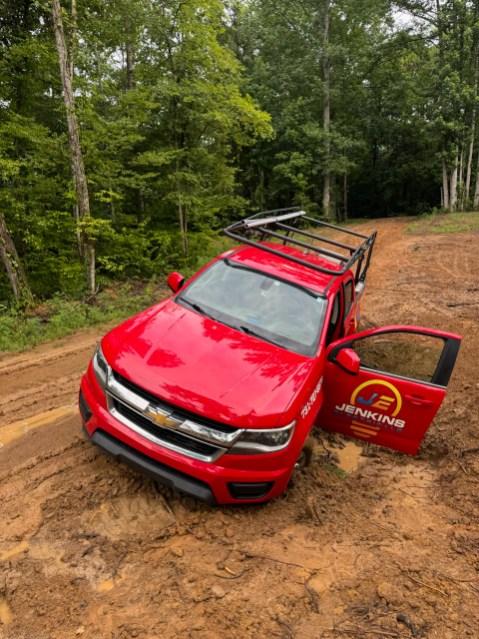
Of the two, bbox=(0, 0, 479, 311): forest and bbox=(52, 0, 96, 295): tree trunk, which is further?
bbox=(0, 0, 479, 311): forest

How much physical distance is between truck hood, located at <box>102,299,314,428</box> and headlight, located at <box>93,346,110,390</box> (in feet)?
0.20

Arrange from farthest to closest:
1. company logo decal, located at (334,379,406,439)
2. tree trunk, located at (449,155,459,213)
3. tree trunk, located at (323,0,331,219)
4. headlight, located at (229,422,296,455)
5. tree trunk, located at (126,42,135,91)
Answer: tree trunk, located at (449,155,459,213)
tree trunk, located at (323,0,331,219)
tree trunk, located at (126,42,135,91)
company logo decal, located at (334,379,406,439)
headlight, located at (229,422,296,455)

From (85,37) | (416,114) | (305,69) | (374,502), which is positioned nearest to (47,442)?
(374,502)

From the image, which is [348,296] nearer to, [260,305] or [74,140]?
[260,305]

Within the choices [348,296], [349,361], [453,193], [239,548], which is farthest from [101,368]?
[453,193]

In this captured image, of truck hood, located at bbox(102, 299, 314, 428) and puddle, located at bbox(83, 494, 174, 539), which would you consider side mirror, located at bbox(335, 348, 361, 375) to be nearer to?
truck hood, located at bbox(102, 299, 314, 428)

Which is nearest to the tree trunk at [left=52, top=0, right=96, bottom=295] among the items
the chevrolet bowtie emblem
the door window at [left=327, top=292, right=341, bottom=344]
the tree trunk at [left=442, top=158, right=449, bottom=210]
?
the door window at [left=327, top=292, right=341, bottom=344]

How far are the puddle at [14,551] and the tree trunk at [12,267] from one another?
6393mm

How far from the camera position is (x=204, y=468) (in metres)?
3.01

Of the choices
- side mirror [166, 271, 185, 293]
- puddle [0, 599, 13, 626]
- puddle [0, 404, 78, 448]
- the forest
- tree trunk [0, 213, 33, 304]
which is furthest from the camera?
the forest

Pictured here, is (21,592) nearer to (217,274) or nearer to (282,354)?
(282,354)

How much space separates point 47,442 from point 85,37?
980 cm

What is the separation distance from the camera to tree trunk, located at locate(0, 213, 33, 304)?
8070mm

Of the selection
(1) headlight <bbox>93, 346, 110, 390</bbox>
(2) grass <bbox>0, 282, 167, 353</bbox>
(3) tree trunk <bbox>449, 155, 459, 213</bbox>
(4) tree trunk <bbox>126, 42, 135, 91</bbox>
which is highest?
(4) tree trunk <bbox>126, 42, 135, 91</bbox>
